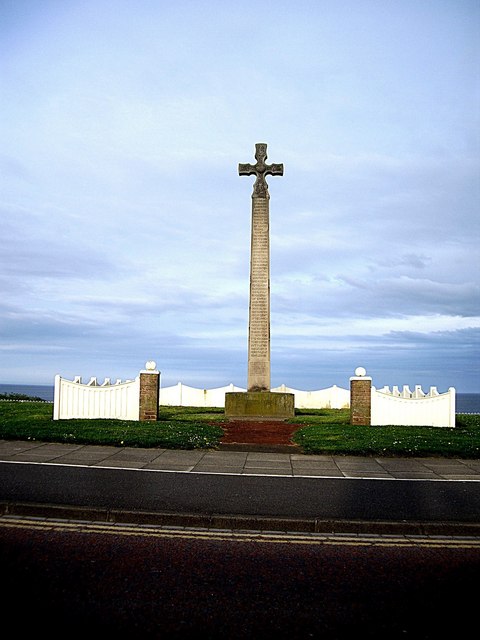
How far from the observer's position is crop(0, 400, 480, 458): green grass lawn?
41.1 feet

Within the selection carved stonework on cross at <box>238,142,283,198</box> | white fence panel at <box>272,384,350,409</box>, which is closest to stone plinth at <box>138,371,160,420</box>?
carved stonework on cross at <box>238,142,283,198</box>

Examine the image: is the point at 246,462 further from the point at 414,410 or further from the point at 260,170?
the point at 260,170

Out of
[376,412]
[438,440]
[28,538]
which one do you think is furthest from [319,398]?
[28,538]

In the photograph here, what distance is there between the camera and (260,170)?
72.8ft

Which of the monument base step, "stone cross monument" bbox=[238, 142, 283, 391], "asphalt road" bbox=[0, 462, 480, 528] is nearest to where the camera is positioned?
"asphalt road" bbox=[0, 462, 480, 528]

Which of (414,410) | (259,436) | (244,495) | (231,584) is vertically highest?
(414,410)

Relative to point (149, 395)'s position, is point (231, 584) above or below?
below

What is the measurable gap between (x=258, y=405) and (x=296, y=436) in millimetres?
5237

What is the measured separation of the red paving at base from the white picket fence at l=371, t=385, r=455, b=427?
252 cm

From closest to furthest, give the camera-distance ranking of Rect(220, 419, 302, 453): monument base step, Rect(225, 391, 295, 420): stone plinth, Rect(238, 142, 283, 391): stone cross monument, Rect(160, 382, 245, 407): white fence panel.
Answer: Rect(220, 419, 302, 453): monument base step
Rect(225, 391, 295, 420): stone plinth
Rect(238, 142, 283, 391): stone cross monument
Rect(160, 382, 245, 407): white fence panel

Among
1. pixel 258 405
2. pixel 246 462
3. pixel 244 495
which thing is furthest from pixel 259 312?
pixel 244 495

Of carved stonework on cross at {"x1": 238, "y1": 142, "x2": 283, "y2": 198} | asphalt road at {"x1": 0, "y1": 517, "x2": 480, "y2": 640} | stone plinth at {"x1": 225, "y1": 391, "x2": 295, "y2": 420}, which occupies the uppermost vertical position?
carved stonework on cross at {"x1": 238, "y1": 142, "x2": 283, "y2": 198}

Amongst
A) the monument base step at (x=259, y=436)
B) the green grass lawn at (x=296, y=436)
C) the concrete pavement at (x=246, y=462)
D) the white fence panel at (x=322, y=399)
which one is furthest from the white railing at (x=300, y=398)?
the concrete pavement at (x=246, y=462)

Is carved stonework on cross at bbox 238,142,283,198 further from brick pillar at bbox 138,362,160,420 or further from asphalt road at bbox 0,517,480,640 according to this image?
asphalt road at bbox 0,517,480,640
